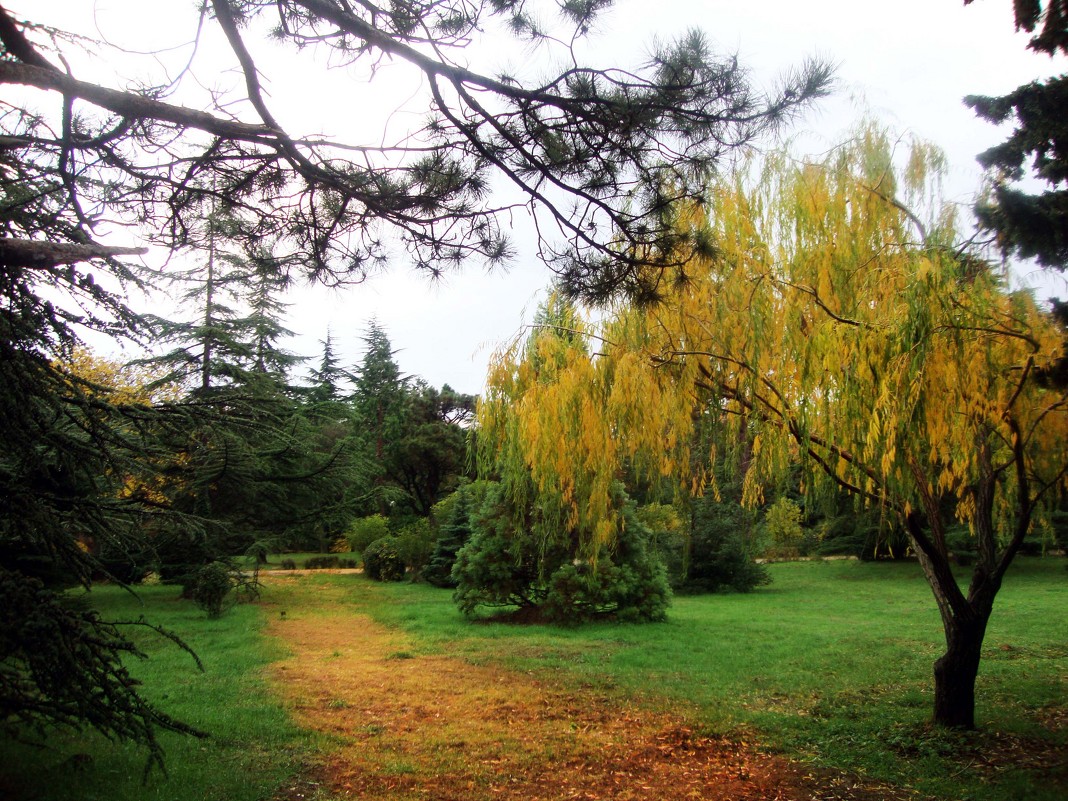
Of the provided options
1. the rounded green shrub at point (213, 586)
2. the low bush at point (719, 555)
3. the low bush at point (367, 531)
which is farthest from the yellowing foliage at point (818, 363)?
the low bush at point (367, 531)

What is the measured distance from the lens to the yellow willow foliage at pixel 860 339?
485 cm

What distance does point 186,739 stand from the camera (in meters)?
5.47

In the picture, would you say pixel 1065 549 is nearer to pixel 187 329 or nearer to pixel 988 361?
pixel 988 361

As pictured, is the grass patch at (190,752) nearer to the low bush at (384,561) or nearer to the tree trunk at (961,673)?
the tree trunk at (961,673)

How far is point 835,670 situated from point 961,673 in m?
Answer: 2.79

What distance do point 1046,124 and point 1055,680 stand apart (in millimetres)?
5897

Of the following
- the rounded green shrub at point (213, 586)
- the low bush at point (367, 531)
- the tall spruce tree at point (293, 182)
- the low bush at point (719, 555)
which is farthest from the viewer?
the low bush at point (367, 531)

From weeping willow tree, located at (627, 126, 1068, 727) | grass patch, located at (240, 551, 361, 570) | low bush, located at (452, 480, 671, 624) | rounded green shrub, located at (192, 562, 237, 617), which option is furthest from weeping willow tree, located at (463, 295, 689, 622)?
grass patch, located at (240, 551, 361, 570)

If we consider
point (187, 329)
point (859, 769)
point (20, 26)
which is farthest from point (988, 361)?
point (187, 329)

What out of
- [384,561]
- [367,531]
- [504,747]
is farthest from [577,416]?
[367,531]

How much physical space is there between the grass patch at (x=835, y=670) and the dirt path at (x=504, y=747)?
1.61ft

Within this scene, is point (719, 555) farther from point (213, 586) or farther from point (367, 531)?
point (213, 586)

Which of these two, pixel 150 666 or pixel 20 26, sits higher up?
pixel 20 26

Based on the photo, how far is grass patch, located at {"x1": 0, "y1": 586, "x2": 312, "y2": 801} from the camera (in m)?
4.31
